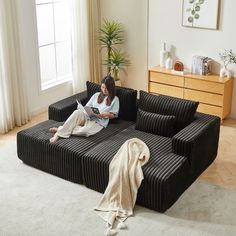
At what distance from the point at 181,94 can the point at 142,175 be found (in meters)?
2.44

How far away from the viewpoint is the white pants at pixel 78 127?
4543 millimetres

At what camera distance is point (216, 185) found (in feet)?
14.3

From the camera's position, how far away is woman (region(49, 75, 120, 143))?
14.9 ft

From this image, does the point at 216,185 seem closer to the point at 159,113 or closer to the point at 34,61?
the point at 159,113

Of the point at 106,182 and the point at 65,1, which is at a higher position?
the point at 65,1

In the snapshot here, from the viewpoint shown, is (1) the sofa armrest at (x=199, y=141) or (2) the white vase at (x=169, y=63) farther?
(2) the white vase at (x=169, y=63)

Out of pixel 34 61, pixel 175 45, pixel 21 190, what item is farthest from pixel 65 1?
pixel 21 190

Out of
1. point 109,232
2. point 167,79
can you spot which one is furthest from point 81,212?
point 167,79

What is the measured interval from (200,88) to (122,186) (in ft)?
7.93

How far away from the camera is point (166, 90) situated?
614 centimetres

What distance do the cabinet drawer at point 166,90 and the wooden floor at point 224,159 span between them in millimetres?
724

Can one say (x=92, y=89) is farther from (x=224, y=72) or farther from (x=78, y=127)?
(x=224, y=72)

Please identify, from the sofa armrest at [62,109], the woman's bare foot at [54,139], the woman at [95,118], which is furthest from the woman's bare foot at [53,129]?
the sofa armrest at [62,109]

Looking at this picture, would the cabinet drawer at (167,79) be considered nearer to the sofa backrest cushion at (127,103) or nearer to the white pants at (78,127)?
→ the sofa backrest cushion at (127,103)
